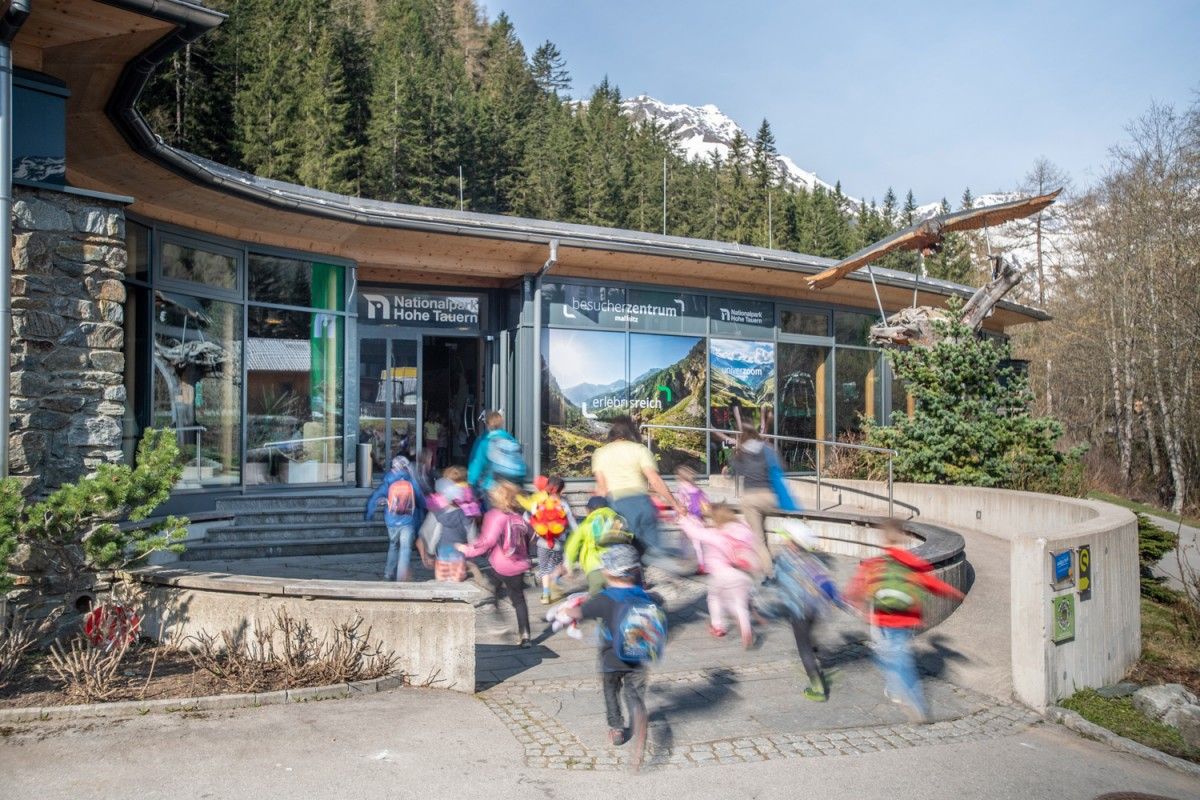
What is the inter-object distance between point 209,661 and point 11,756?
146cm

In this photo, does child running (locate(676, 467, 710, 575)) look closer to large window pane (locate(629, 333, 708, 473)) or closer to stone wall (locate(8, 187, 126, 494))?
large window pane (locate(629, 333, 708, 473))

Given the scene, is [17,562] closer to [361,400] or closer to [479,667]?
[479,667]

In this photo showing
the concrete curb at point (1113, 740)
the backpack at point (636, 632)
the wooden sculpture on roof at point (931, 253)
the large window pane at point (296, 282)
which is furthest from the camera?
the wooden sculpture on roof at point (931, 253)

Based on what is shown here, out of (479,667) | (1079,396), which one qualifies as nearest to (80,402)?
(479,667)

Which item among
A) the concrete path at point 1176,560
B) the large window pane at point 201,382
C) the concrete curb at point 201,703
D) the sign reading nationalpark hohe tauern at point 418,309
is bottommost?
the concrete path at point 1176,560

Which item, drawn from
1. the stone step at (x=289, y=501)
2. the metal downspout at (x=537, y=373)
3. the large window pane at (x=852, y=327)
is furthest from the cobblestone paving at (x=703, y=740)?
the large window pane at (x=852, y=327)

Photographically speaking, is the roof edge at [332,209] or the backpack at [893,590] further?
the roof edge at [332,209]

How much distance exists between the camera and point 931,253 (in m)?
17.2

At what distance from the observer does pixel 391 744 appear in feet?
18.1

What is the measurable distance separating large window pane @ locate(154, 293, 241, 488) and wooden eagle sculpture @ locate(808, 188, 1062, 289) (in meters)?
10.4

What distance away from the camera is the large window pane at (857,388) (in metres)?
21.1

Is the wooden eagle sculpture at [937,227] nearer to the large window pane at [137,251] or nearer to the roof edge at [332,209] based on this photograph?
the roof edge at [332,209]

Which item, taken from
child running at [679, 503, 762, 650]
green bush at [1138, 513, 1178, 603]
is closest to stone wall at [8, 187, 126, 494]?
child running at [679, 503, 762, 650]

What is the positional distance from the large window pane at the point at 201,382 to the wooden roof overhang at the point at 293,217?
3.71 feet
